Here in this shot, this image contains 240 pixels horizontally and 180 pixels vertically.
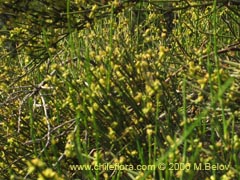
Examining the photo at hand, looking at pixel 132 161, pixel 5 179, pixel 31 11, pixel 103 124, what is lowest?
pixel 5 179

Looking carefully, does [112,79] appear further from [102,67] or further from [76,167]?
[76,167]

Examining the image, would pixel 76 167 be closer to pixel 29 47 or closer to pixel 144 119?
pixel 144 119

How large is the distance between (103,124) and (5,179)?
592mm

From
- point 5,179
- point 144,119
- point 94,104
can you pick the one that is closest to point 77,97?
point 94,104

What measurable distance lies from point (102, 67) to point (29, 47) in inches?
33.3

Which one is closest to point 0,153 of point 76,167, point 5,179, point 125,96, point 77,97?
point 5,179

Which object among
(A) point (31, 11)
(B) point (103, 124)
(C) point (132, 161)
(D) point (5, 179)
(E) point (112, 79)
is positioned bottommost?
(D) point (5, 179)

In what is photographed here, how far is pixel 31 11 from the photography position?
7.68ft

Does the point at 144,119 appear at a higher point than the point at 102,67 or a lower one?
lower

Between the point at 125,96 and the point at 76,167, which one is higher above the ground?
the point at 125,96

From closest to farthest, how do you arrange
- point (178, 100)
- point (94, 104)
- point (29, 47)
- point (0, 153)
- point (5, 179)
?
point (94, 104)
point (178, 100)
point (5, 179)
point (0, 153)
point (29, 47)

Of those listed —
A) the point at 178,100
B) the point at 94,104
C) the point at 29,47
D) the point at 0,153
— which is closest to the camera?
the point at 94,104

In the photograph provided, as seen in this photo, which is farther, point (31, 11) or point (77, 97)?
point (31, 11)

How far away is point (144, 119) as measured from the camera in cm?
177
